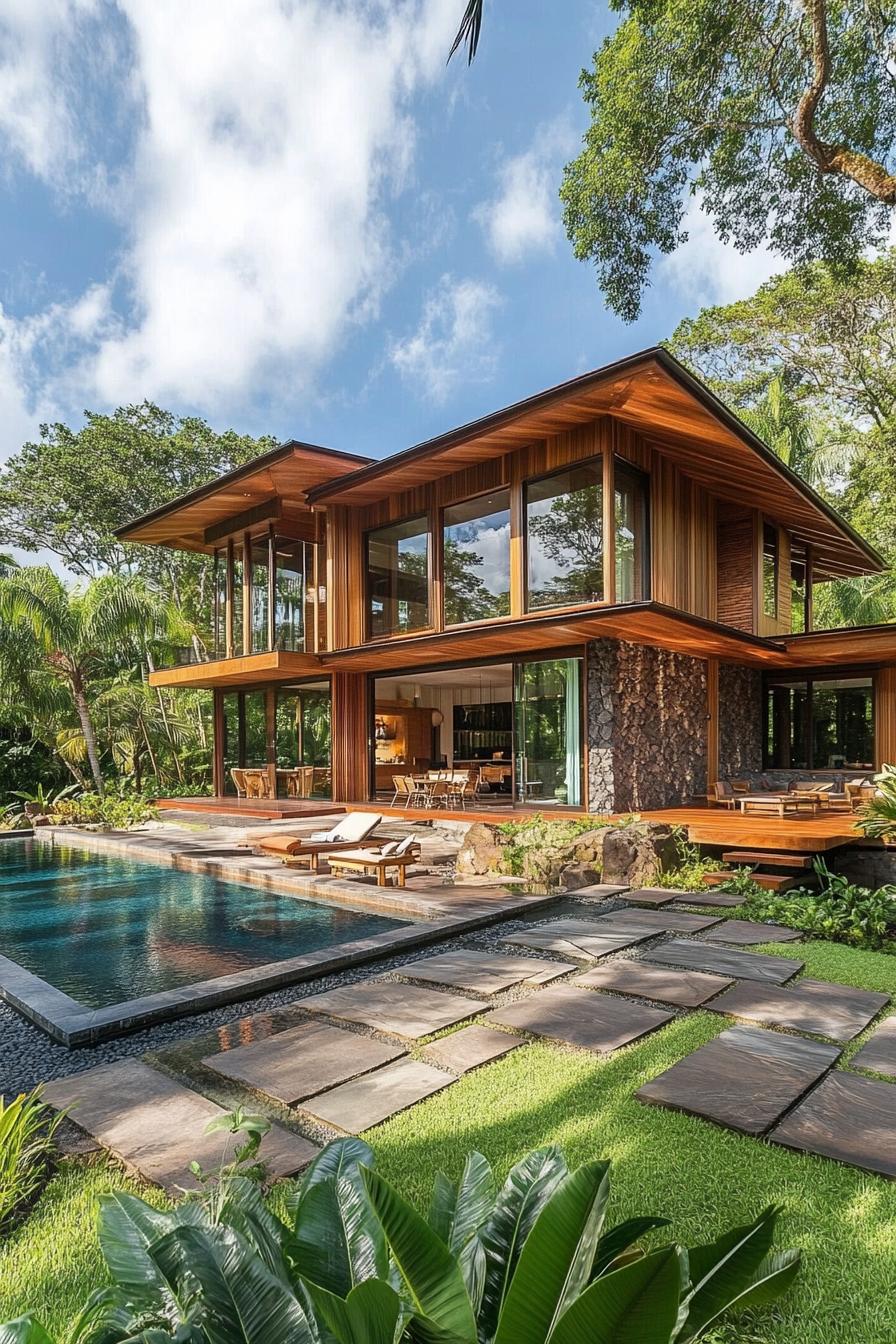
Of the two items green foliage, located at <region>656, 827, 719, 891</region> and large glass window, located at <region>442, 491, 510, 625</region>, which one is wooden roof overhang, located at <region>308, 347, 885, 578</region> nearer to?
large glass window, located at <region>442, 491, 510, 625</region>

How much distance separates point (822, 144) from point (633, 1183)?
45.6ft

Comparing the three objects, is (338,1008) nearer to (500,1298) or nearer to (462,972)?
(462,972)

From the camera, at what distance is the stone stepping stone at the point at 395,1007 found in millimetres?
4137

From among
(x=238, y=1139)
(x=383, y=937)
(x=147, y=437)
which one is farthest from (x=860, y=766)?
(x=147, y=437)

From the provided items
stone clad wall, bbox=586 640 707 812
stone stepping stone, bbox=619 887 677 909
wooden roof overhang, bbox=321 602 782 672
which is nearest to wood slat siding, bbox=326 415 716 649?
wooden roof overhang, bbox=321 602 782 672

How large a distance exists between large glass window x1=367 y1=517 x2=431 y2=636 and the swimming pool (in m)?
5.81

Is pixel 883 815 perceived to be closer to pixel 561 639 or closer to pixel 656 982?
pixel 561 639

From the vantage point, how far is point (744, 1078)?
3.37m

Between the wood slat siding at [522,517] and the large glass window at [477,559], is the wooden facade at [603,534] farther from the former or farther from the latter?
the large glass window at [477,559]

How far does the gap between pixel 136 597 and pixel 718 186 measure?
14.1 m

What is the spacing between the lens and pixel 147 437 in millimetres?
24844

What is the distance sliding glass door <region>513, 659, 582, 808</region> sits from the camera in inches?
455

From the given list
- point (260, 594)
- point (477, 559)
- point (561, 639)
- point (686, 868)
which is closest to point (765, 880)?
point (686, 868)

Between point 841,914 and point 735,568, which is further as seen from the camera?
point 735,568
